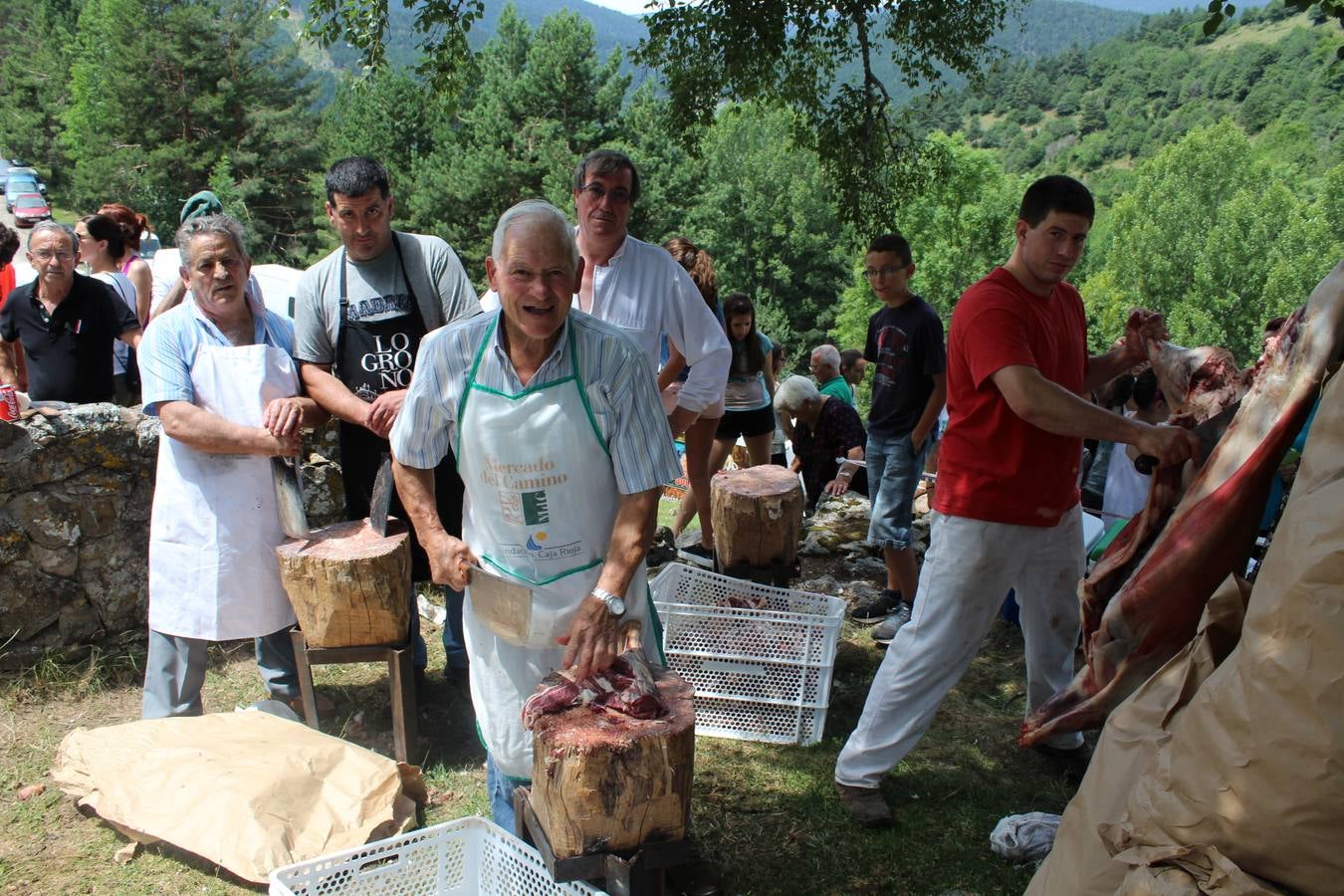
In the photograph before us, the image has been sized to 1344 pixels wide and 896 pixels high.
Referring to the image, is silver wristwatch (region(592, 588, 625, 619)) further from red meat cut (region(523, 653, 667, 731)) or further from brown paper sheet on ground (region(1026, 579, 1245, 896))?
brown paper sheet on ground (region(1026, 579, 1245, 896))

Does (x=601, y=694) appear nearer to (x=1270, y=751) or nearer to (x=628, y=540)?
(x=628, y=540)

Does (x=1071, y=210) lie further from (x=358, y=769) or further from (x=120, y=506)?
(x=120, y=506)

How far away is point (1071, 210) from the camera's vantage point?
10.7 ft

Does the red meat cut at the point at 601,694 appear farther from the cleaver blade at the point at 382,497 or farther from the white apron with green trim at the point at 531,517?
the cleaver blade at the point at 382,497

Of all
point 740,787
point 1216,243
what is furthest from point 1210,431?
point 1216,243

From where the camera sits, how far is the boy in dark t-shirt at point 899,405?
5.29m

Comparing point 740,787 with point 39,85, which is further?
point 39,85

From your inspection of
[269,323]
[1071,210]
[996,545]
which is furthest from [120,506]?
[1071,210]

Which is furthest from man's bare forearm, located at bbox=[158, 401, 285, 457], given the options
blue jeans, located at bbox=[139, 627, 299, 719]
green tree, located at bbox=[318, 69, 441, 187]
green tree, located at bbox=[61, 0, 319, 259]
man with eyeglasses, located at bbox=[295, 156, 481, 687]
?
green tree, located at bbox=[318, 69, 441, 187]

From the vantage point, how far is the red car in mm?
25469

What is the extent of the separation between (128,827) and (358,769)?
781 millimetres

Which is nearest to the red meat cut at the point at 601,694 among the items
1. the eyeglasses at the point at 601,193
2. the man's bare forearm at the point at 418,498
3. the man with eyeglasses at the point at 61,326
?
the man's bare forearm at the point at 418,498

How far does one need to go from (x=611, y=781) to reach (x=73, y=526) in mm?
3508

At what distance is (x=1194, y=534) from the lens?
2.07 metres
